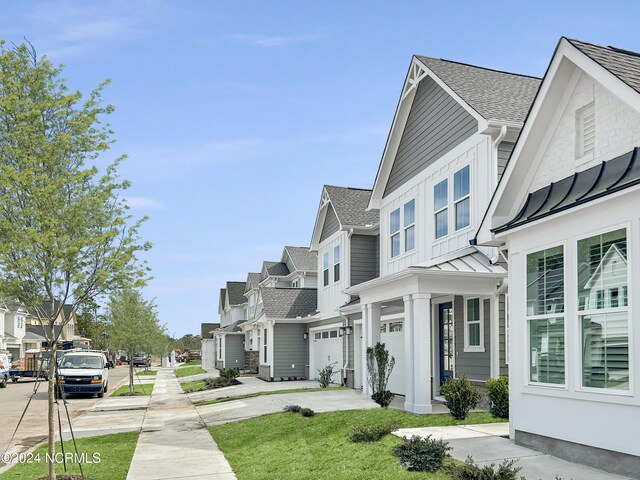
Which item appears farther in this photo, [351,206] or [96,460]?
[351,206]

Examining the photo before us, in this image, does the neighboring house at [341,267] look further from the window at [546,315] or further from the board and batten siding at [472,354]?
the window at [546,315]

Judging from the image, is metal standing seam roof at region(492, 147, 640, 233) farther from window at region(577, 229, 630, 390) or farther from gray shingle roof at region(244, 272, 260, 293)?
gray shingle roof at region(244, 272, 260, 293)

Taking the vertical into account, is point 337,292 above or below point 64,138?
below

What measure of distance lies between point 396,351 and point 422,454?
1189 centimetres

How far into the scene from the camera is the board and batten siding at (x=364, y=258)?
84.8 feet

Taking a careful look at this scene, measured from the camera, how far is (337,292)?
2758 centimetres

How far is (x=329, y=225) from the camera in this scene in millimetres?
28828

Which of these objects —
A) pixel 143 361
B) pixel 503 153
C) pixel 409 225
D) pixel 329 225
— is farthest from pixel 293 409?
pixel 143 361

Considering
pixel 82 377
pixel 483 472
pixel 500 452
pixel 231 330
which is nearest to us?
pixel 483 472

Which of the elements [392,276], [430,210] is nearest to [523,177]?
[392,276]

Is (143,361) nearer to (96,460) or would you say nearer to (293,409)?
(293,409)

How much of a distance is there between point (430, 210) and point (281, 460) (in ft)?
29.6

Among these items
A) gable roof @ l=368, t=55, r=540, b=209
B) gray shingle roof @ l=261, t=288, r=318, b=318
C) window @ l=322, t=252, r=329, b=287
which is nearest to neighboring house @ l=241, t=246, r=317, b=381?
gray shingle roof @ l=261, t=288, r=318, b=318

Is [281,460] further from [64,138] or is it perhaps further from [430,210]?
[430,210]
